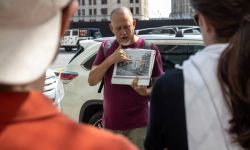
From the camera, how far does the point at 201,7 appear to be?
2152 mm

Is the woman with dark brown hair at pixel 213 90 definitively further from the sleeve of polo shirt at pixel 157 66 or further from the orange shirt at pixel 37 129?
the sleeve of polo shirt at pixel 157 66

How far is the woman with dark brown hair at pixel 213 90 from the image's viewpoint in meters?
2.02

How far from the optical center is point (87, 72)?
25.3 ft

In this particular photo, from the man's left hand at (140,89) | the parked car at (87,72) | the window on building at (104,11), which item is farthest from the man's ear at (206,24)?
the window on building at (104,11)

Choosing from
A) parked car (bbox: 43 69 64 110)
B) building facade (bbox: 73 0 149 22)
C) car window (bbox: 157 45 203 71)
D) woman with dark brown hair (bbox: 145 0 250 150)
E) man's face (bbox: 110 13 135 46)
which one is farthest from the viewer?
building facade (bbox: 73 0 149 22)

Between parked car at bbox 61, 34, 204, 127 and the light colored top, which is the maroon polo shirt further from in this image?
parked car at bbox 61, 34, 204, 127

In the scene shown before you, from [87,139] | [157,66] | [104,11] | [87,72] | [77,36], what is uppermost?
[87,139]

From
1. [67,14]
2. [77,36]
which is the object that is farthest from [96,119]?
[77,36]

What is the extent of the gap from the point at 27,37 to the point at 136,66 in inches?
135

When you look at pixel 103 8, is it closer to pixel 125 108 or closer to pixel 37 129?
pixel 125 108

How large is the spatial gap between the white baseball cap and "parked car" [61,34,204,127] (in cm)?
568

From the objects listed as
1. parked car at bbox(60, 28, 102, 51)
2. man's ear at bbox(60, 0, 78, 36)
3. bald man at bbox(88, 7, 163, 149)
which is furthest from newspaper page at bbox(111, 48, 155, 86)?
parked car at bbox(60, 28, 102, 51)

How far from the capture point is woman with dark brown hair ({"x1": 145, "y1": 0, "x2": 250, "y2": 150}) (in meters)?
2.02

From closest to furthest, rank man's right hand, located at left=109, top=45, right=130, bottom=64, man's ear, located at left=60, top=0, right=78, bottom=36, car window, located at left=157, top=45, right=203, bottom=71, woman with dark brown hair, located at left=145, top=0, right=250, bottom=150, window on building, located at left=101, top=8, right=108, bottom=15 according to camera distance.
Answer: man's ear, located at left=60, top=0, right=78, bottom=36 < woman with dark brown hair, located at left=145, top=0, right=250, bottom=150 < man's right hand, located at left=109, top=45, right=130, bottom=64 < car window, located at left=157, top=45, right=203, bottom=71 < window on building, located at left=101, top=8, right=108, bottom=15
